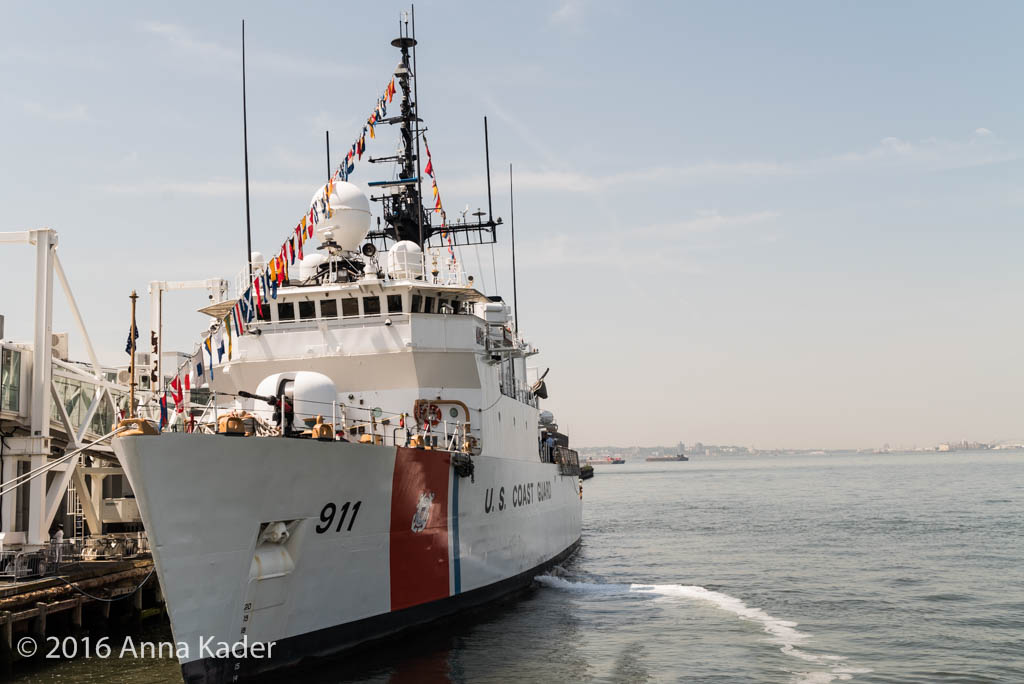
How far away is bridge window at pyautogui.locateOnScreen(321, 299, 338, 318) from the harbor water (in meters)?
6.27

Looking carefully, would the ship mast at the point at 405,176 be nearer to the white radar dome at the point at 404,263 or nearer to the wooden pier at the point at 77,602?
the white radar dome at the point at 404,263

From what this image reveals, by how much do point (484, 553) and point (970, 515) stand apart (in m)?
28.1

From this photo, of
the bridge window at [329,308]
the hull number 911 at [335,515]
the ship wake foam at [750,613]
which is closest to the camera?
the hull number 911 at [335,515]

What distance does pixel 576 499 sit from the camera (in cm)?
3119

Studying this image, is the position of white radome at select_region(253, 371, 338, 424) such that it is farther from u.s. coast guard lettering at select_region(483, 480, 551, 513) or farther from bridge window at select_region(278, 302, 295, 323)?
u.s. coast guard lettering at select_region(483, 480, 551, 513)

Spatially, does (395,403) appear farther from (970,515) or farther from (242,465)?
(970,515)

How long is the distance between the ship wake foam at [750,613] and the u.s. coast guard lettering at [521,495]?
2092mm

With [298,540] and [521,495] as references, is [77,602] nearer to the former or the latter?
[298,540]

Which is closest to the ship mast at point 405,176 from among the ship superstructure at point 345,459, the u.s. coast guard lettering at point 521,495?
the ship superstructure at point 345,459

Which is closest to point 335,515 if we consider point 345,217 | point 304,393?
point 304,393

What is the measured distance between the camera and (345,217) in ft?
58.7

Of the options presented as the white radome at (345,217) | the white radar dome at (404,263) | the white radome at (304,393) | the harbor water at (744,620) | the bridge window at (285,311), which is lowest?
the harbor water at (744,620)

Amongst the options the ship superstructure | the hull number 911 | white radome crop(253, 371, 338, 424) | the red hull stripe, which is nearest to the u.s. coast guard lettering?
the ship superstructure

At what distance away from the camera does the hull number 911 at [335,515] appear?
12.3m
